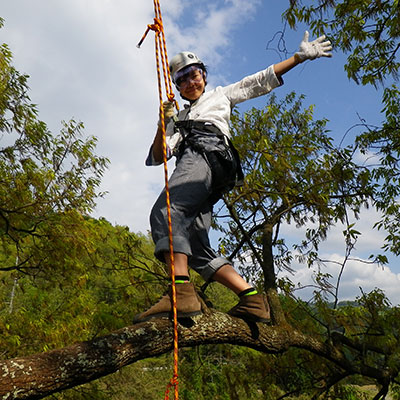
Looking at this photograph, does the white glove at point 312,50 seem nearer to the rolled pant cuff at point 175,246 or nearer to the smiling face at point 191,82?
the smiling face at point 191,82

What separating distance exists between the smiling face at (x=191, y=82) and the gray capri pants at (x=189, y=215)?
445 mm

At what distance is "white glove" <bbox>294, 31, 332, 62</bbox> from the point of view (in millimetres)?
2150

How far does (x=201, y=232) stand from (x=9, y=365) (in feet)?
3.65

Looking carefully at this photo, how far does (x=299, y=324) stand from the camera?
14.1ft

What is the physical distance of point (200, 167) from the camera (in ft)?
6.77

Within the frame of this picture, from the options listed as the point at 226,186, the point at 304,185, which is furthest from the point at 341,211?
the point at 226,186

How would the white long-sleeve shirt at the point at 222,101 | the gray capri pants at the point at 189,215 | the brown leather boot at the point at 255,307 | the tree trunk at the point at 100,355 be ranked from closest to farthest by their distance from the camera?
the tree trunk at the point at 100,355
the gray capri pants at the point at 189,215
the brown leather boot at the point at 255,307
the white long-sleeve shirt at the point at 222,101

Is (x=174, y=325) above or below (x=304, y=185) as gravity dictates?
below

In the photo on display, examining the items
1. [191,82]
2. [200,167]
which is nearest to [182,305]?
[200,167]

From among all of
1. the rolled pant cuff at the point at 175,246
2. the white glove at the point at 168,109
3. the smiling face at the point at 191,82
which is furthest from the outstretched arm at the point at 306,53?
the rolled pant cuff at the point at 175,246

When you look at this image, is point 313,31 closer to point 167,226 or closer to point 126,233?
point 126,233

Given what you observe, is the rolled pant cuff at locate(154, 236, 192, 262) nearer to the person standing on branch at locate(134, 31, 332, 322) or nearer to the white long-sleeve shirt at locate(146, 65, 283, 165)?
the person standing on branch at locate(134, 31, 332, 322)

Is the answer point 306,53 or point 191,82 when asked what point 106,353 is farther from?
point 306,53

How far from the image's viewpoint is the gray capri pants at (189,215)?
1.88 m
